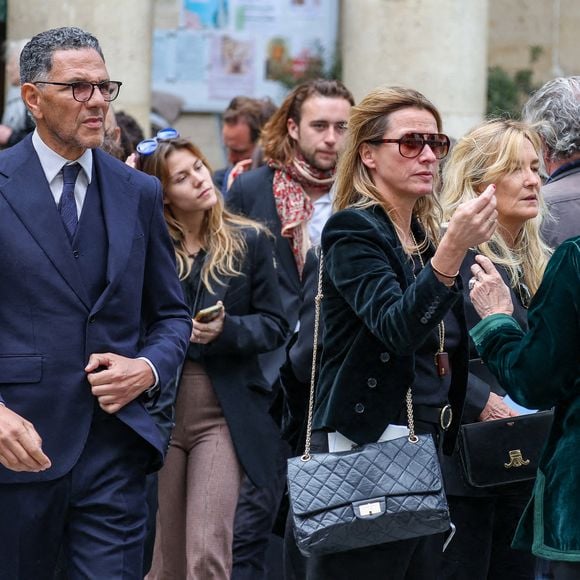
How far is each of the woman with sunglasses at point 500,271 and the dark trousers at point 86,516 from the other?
4.15 feet

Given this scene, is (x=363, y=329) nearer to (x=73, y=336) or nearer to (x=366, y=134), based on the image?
(x=366, y=134)

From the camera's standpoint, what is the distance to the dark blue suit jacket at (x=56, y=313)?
4.10 meters

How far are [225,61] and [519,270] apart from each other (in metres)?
7.94

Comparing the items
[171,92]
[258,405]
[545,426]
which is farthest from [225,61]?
[545,426]

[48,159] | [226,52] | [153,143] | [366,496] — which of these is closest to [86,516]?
[366,496]

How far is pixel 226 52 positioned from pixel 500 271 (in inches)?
315

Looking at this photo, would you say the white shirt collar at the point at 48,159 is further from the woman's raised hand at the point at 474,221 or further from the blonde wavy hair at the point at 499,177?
the blonde wavy hair at the point at 499,177

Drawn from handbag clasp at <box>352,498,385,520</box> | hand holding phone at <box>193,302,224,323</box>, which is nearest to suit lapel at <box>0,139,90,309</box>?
handbag clasp at <box>352,498,385,520</box>

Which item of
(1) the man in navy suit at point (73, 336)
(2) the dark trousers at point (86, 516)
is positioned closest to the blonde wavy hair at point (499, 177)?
(1) the man in navy suit at point (73, 336)

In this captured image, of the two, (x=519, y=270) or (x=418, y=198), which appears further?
(x=519, y=270)

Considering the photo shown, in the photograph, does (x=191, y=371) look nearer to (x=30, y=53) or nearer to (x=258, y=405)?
(x=258, y=405)

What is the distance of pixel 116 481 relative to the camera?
13.9 ft

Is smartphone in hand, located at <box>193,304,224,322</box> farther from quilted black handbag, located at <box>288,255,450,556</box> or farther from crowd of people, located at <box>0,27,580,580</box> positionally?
quilted black handbag, located at <box>288,255,450,556</box>

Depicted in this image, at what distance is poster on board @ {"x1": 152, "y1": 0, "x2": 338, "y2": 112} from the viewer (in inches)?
503
